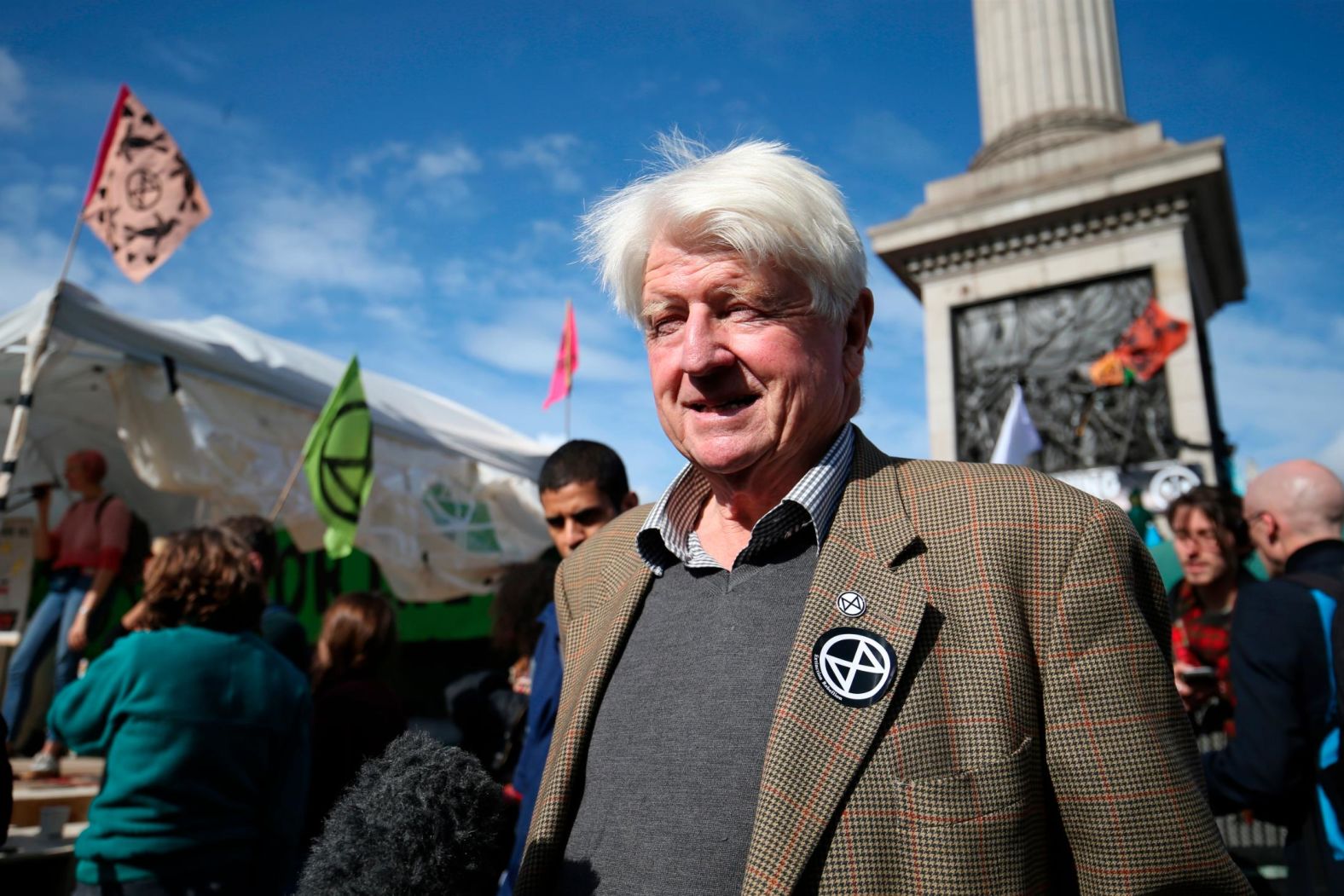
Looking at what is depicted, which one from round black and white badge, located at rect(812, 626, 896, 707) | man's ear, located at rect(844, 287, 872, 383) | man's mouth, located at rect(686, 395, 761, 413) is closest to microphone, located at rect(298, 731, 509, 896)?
round black and white badge, located at rect(812, 626, 896, 707)

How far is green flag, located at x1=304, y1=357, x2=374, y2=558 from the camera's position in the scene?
223 inches

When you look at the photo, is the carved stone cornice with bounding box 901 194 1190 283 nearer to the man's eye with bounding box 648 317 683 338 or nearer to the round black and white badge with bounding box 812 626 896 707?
the man's eye with bounding box 648 317 683 338

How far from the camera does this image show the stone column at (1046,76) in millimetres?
9648

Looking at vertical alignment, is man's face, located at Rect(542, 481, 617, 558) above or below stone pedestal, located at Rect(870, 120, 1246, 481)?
below

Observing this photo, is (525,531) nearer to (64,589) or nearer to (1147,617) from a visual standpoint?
(64,589)

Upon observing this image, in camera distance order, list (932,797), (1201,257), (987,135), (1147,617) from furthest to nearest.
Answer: (987,135), (1201,257), (1147,617), (932,797)

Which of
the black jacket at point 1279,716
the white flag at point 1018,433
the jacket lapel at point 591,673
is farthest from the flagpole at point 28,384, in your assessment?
the white flag at point 1018,433

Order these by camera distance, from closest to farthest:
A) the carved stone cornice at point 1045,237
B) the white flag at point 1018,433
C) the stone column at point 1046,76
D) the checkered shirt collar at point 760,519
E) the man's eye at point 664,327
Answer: the checkered shirt collar at point 760,519
the man's eye at point 664,327
the white flag at point 1018,433
the carved stone cornice at point 1045,237
the stone column at point 1046,76

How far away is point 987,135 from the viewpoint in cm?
1038

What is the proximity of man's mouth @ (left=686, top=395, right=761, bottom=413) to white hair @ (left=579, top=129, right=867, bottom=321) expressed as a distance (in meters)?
0.19

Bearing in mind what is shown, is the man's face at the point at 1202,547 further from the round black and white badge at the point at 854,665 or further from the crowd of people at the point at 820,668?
the round black and white badge at the point at 854,665

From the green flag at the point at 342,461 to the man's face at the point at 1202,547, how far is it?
449 cm

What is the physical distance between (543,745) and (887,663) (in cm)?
163

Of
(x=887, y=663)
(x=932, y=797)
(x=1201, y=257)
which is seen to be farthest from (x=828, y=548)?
(x=1201, y=257)
